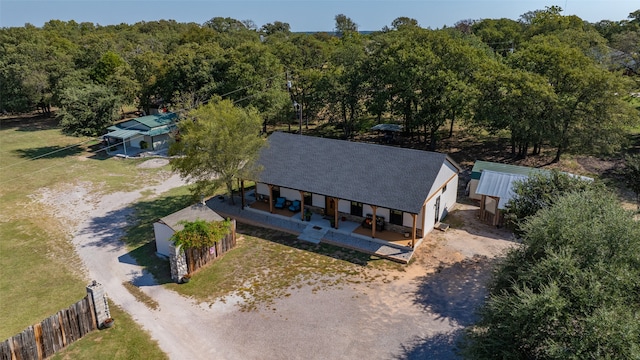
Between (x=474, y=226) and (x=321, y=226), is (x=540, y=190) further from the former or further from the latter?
(x=321, y=226)

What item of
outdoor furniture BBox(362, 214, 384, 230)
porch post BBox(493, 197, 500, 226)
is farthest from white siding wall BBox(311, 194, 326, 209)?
porch post BBox(493, 197, 500, 226)

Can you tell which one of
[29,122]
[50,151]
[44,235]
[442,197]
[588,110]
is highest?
[588,110]

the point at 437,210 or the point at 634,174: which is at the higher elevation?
the point at 634,174

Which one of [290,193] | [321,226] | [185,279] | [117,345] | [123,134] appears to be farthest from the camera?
[123,134]

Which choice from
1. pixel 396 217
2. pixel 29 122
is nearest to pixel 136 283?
pixel 396 217

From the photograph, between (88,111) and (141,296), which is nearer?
(141,296)

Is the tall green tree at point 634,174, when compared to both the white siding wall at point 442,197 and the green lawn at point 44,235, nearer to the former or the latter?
the white siding wall at point 442,197

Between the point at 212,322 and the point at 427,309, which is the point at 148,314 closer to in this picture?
the point at 212,322

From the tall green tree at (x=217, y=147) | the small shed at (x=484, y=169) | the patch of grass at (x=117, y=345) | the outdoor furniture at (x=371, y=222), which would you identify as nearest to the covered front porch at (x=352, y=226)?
the outdoor furniture at (x=371, y=222)
